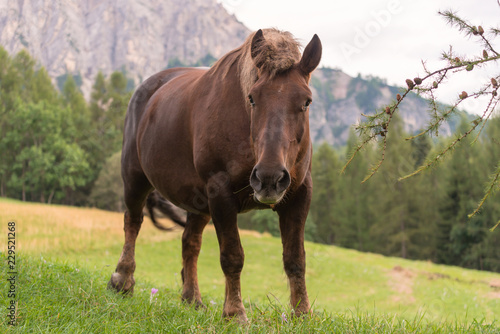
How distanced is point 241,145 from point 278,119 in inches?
20.4

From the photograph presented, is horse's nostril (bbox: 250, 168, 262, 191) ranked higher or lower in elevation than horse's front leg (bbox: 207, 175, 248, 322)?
higher

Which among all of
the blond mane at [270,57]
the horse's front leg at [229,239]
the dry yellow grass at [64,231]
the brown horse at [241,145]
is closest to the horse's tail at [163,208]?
the brown horse at [241,145]

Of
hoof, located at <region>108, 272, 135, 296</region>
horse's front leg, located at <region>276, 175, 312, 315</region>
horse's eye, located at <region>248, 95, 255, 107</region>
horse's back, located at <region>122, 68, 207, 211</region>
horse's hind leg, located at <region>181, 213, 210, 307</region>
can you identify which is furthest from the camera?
horse's hind leg, located at <region>181, 213, 210, 307</region>

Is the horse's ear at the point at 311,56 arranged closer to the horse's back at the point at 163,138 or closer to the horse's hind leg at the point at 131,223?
the horse's back at the point at 163,138

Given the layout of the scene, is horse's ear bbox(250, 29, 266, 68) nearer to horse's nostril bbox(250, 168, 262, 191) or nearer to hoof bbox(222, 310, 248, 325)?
horse's nostril bbox(250, 168, 262, 191)

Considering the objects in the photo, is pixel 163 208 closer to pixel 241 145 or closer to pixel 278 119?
pixel 241 145

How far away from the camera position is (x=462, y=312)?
43.3 feet

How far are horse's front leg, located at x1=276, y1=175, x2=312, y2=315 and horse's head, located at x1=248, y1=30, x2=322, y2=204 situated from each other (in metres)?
0.26

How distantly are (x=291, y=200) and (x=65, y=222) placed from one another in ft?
67.5

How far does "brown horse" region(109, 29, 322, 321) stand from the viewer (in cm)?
277

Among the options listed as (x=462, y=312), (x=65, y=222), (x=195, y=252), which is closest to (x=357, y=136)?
(x=195, y=252)

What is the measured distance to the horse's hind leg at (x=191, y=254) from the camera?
16.4ft

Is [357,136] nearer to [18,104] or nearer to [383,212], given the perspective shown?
[383,212]

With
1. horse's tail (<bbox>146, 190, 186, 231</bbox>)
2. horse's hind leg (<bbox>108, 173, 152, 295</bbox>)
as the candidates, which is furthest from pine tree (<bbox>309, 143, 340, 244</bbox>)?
horse's hind leg (<bbox>108, 173, 152, 295</bbox>)
